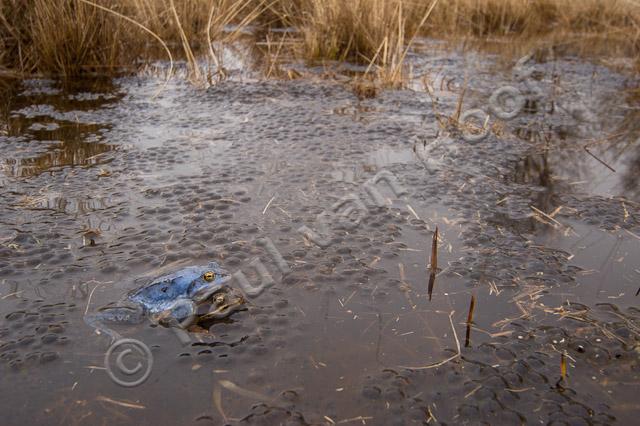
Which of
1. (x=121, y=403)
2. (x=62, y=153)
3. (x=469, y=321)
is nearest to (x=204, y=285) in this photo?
(x=121, y=403)

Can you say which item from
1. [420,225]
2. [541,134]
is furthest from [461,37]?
[420,225]

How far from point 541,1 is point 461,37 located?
2.43m

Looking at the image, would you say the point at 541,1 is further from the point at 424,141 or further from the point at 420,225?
the point at 420,225

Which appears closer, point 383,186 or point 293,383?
point 293,383

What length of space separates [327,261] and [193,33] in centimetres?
500

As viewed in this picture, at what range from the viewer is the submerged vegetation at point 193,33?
14.5 feet

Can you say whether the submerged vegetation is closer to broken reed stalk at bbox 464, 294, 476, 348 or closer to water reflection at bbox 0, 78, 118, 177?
water reflection at bbox 0, 78, 118, 177

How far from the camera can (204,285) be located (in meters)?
1.85

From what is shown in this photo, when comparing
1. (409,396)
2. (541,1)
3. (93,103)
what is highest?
(541,1)

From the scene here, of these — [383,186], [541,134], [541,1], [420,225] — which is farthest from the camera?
[541,1]

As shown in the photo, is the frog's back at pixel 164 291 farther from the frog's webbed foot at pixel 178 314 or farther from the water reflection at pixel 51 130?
the water reflection at pixel 51 130

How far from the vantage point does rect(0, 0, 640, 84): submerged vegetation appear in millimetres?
4418

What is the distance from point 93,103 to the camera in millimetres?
4117

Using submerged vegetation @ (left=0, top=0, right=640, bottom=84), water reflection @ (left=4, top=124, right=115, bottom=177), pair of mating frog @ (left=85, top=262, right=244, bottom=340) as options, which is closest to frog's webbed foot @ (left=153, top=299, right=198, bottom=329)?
pair of mating frog @ (left=85, top=262, right=244, bottom=340)
